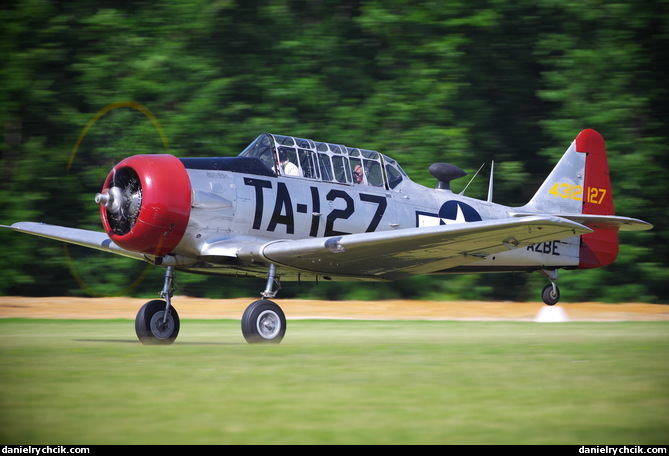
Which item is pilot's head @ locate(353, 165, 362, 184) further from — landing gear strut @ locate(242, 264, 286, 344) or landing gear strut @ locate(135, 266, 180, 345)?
landing gear strut @ locate(135, 266, 180, 345)

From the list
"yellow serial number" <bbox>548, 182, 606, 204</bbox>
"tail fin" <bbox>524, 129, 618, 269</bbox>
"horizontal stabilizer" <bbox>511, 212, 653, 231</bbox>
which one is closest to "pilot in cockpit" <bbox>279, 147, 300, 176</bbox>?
"horizontal stabilizer" <bbox>511, 212, 653, 231</bbox>

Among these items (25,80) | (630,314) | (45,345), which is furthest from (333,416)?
(25,80)

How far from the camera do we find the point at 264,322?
9398 mm

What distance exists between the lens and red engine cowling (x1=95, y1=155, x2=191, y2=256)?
365 inches

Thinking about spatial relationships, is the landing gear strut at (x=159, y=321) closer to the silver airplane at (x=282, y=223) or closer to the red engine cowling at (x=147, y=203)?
the silver airplane at (x=282, y=223)

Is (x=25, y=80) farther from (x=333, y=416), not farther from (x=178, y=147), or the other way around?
(x=333, y=416)

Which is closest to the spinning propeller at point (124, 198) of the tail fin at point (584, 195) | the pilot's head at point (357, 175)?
the pilot's head at point (357, 175)

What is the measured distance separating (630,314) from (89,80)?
1407cm

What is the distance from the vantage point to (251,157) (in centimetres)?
1046

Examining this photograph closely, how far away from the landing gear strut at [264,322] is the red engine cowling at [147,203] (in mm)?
1225

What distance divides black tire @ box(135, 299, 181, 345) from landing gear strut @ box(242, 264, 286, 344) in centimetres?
102

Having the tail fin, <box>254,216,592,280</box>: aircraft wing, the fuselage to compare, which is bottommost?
<box>254,216,592,280</box>: aircraft wing

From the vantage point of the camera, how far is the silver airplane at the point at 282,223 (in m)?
9.26

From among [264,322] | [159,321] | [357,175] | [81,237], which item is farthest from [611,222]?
[81,237]
